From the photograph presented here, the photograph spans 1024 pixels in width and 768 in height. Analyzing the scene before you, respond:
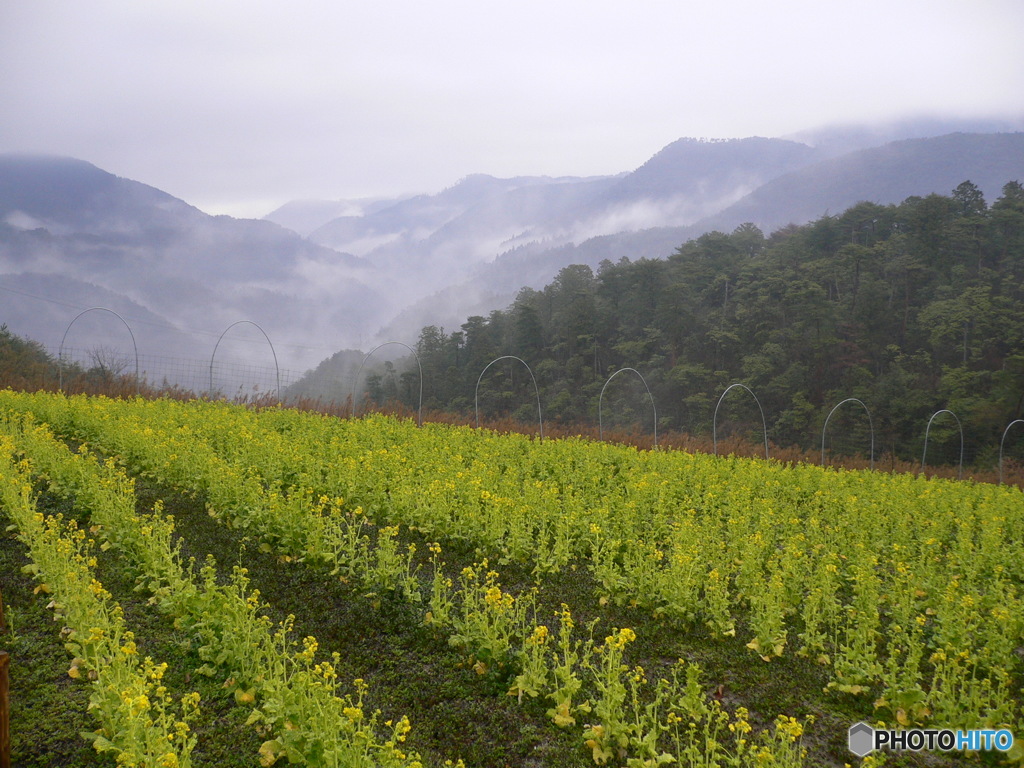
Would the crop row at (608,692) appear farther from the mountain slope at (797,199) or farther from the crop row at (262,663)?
the mountain slope at (797,199)

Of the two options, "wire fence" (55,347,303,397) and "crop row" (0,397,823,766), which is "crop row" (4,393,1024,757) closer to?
"crop row" (0,397,823,766)

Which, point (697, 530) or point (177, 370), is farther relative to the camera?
point (177, 370)

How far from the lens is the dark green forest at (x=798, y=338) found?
103ft

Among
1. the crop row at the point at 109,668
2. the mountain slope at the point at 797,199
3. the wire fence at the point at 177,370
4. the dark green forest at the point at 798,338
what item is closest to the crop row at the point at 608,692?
the crop row at the point at 109,668

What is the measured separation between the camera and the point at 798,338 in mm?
35281

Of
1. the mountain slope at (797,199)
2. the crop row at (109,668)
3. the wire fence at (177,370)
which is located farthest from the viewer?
the mountain slope at (797,199)

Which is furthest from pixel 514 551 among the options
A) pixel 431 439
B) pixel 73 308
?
pixel 73 308

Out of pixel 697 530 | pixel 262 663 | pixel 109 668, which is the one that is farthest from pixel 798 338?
pixel 109 668

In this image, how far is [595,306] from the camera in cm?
4194

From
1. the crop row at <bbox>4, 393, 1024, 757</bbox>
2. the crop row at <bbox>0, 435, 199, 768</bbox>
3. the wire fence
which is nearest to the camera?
the crop row at <bbox>0, 435, 199, 768</bbox>

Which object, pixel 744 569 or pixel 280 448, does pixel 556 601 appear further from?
pixel 280 448

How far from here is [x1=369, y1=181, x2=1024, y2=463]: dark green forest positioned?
31391 mm

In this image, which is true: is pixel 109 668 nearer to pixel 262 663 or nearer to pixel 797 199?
pixel 262 663

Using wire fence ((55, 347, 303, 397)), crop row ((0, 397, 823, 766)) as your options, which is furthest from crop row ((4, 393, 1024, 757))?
wire fence ((55, 347, 303, 397))
